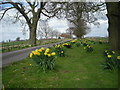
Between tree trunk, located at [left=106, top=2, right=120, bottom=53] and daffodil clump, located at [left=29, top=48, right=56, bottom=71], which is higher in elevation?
tree trunk, located at [left=106, top=2, right=120, bottom=53]

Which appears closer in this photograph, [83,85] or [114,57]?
[83,85]

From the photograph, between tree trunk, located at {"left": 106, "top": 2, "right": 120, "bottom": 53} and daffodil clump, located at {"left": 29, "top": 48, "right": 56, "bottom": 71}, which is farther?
tree trunk, located at {"left": 106, "top": 2, "right": 120, "bottom": 53}

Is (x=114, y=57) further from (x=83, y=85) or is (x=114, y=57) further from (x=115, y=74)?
(x=83, y=85)

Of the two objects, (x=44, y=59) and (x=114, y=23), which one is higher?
(x=114, y=23)

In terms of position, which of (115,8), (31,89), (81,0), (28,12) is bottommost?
(31,89)

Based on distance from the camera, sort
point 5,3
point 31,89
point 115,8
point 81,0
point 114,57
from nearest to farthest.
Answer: point 31,89
point 114,57
point 115,8
point 81,0
point 5,3

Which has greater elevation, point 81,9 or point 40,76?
point 81,9

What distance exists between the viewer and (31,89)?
2.92 metres

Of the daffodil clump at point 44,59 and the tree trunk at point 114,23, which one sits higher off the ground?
the tree trunk at point 114,23

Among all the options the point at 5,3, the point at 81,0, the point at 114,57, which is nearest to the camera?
the point at 114,57

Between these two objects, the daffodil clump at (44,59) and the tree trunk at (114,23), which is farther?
the tree trunk at (114,23)

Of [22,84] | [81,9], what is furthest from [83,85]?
[81,9]

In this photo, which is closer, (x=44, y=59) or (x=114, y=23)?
(x=44, y=59)

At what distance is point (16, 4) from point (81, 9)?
9.28 metres
